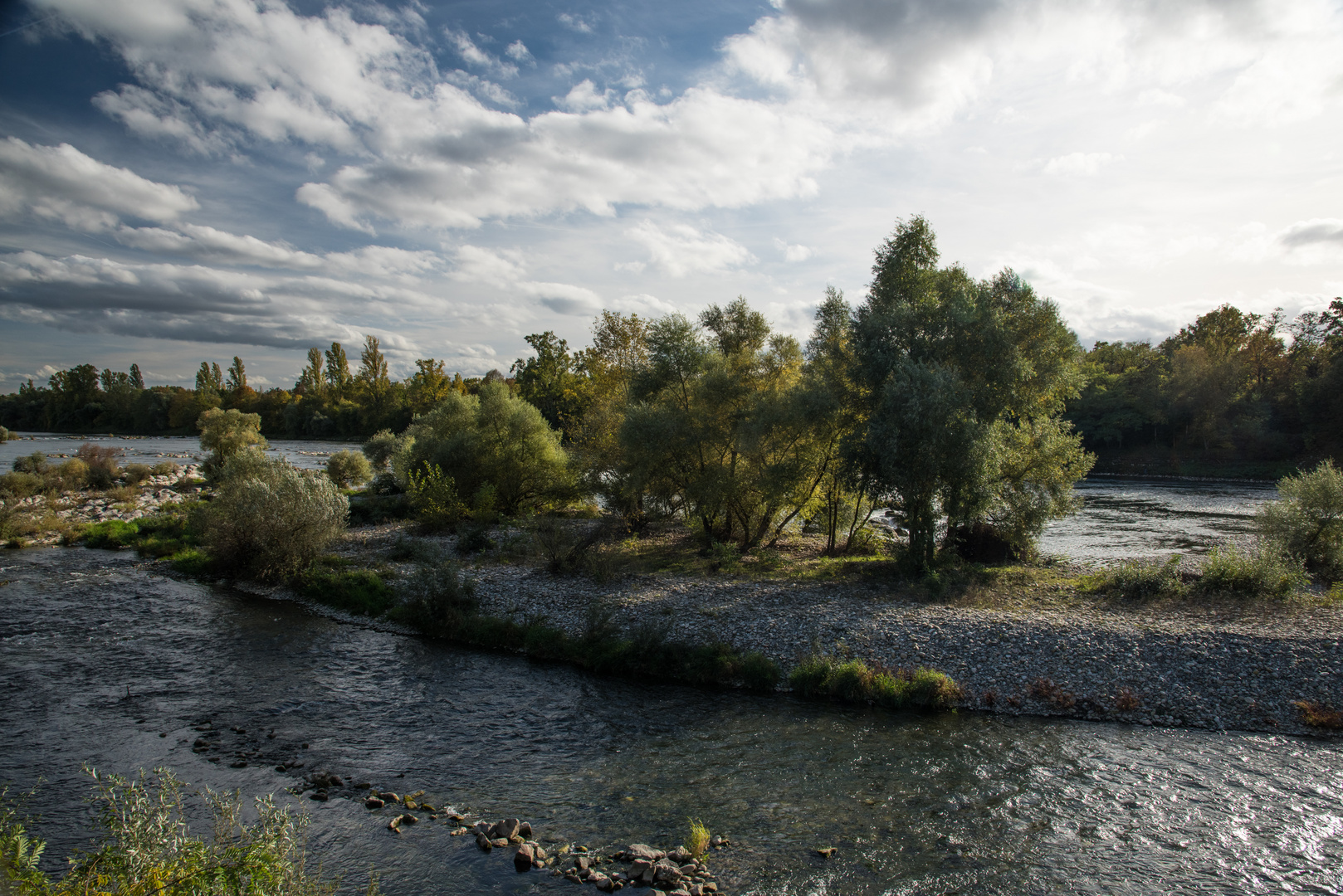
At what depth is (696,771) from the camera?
523 inches

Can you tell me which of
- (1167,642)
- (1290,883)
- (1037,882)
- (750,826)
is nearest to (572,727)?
(750,826)

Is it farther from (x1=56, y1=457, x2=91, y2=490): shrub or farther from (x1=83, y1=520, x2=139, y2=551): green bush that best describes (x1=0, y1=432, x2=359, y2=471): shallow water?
(x1=83, y1=520, x2=139, y2=551): green bush

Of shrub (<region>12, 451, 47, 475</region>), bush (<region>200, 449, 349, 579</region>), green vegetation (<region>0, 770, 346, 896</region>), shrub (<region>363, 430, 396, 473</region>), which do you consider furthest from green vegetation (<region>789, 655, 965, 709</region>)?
shrub (<region>12, 451, 47, 475</region>)

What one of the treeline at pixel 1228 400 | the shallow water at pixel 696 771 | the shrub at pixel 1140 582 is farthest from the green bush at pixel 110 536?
the treeline at pixel 1228 400

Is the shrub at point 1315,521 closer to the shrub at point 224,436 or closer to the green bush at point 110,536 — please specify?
the green bush at point 110,536

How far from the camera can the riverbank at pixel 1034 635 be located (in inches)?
615

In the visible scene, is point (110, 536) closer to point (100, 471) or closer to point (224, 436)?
point (100, 471)

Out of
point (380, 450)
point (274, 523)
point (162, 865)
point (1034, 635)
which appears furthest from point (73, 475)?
point (1034, 635)

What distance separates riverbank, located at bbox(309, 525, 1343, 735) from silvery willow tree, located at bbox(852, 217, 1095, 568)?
3.27 metres

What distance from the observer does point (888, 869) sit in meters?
10.2

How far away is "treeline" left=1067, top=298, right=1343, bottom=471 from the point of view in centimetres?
6388

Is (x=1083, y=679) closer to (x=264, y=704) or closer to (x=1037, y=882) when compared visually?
(x=1037, y=882)

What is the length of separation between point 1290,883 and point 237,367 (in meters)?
202

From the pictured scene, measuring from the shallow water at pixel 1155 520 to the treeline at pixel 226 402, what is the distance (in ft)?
308
